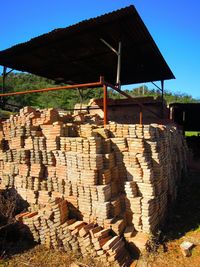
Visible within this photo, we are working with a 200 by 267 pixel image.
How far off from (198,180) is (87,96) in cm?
3051

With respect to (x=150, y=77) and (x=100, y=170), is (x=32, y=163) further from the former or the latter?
(x=150, y=77)

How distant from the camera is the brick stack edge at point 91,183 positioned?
195 inches

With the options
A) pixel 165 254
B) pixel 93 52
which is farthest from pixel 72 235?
pixel 93 52

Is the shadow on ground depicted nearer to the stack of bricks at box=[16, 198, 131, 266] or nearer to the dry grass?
the stack of bricks at box=[16, 198, 131, 266]

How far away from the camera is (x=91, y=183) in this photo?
16.8 feet

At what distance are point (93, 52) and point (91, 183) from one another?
634 cm

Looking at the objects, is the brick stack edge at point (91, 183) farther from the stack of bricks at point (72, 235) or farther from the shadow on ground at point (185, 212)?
the shadow on ground at point (185, 212)

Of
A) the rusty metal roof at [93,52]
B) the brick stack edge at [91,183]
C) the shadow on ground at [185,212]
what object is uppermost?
the rusty metal roof at [93,52]

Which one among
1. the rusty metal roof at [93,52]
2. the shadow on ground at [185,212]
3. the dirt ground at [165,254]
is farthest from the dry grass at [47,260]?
the rusty metal roof at [93,52]

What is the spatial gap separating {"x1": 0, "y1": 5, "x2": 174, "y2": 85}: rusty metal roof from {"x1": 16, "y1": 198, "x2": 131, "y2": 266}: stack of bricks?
5.17 m

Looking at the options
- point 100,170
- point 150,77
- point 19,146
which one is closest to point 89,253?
point 100,170

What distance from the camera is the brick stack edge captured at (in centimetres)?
495

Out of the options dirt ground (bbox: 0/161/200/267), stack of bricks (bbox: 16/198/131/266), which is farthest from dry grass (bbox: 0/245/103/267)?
stack of bricks (bbox: 16/198/131/266)

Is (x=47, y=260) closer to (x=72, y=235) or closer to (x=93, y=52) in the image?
(x=72, y=235)
